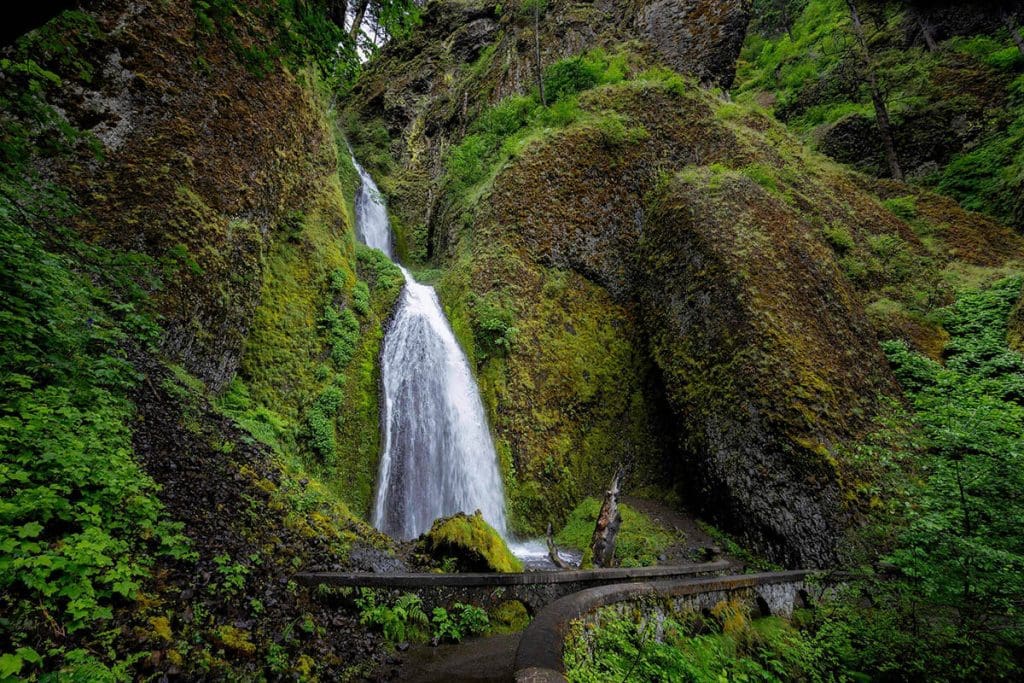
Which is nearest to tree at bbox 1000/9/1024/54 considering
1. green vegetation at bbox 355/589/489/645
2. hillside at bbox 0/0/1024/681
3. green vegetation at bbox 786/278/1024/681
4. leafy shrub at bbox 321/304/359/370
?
hillside at bbox 0/0/1024/681

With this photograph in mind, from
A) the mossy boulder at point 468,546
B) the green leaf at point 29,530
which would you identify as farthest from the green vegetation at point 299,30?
the mossy boulder at point 468,546

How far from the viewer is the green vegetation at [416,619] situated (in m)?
4.22

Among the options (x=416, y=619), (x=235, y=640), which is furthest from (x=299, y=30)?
(x=416, y=619)

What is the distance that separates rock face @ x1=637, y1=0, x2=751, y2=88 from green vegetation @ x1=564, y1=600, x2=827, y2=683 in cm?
2136

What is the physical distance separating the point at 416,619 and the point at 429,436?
5.86 meters

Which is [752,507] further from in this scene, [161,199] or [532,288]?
[161,199]

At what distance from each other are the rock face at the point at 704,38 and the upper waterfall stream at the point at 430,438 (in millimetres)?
17223

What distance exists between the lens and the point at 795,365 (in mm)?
9250

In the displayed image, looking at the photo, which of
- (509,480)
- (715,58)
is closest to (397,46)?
(715,58)

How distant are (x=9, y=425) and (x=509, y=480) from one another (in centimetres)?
845

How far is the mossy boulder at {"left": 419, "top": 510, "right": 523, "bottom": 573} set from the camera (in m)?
5.60

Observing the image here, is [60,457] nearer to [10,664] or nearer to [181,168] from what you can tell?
[10,664]

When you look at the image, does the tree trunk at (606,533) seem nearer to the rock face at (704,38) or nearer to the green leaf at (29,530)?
the green leaf at (29,530)

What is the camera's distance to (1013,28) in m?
16.6
